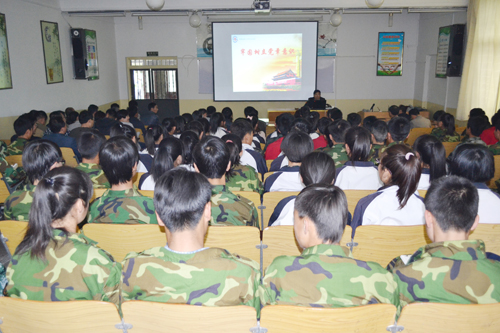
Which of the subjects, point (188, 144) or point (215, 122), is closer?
point (188, 144)

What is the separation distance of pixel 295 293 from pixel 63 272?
91 centimetres

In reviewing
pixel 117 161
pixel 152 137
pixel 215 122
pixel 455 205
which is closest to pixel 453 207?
pixel 455 205

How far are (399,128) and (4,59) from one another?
20.3ft

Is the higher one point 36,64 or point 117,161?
point 36,64

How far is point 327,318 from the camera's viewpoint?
4.22 feet

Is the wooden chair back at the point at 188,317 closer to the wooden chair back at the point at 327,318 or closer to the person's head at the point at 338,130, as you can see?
the wooden chair back at the point at 327,318

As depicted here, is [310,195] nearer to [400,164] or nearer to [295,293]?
[295,293]

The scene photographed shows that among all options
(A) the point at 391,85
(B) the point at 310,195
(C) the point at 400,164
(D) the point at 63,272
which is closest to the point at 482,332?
(B) the point at 310,195

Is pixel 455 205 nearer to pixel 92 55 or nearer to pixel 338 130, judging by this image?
pixel 338 130

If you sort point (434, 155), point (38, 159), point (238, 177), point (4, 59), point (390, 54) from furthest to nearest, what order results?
1. point (390, 54)
2. point (4, 59)
3. point (238, 177)
4. point (434, 155)
5. point (38, 159)

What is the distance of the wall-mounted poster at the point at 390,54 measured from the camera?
10500mm

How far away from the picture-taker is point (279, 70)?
10453 millimetres

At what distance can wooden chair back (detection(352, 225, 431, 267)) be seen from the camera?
6.73ft

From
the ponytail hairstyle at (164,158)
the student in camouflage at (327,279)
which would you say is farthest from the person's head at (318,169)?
the ponytail hairstyle at (164,158)
